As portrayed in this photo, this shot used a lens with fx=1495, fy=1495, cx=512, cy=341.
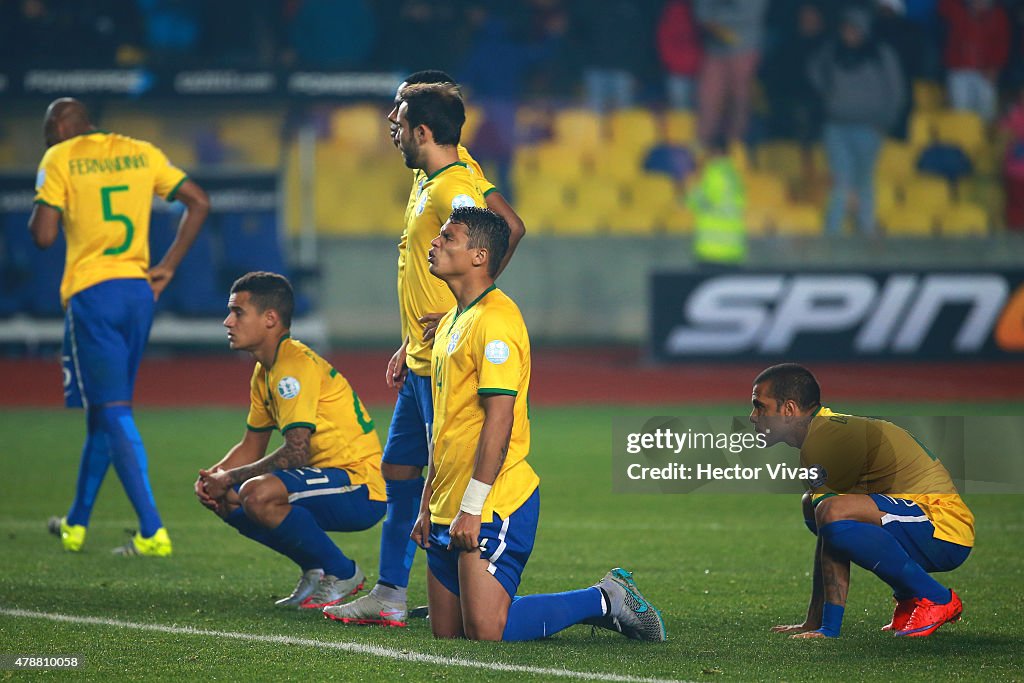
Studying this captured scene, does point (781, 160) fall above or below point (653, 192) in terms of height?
above

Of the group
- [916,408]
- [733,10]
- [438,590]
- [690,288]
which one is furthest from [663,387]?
[438,590]

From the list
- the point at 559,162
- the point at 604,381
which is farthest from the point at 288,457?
the point at 559,162

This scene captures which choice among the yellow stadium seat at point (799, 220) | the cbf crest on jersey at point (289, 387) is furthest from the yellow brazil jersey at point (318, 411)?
the yellow stadium seat at point (799, 220)

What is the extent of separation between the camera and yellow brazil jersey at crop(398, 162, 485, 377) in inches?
219

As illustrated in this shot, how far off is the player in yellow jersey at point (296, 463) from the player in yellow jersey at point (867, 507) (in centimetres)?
173

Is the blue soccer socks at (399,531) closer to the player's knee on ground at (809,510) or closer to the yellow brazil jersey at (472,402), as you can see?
the yellow brazil jersey at (472,402)

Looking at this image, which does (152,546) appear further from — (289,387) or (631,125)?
(631,125)

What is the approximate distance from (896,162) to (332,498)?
14.8 m

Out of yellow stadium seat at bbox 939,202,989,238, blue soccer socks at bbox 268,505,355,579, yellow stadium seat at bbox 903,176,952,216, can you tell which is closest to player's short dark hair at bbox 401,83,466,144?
blue soccer socks at bbox 268,505,355,579

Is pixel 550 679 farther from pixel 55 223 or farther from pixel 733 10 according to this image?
pixel 733 10

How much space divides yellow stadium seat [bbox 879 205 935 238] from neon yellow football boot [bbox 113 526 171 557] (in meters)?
13.3

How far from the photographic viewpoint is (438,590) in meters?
5.21

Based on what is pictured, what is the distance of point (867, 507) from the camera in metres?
5.33

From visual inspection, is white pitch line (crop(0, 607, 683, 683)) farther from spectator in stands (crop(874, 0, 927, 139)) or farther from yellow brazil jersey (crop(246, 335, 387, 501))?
spectator in stands (crop(874, 0, 927, 139))
